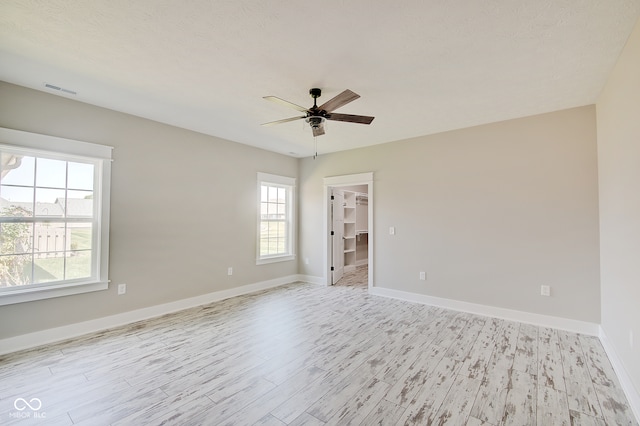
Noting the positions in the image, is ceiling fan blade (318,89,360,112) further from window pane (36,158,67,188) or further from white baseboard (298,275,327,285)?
white baseboard (298,275,327,285)

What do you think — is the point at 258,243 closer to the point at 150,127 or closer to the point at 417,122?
the point at 150,127

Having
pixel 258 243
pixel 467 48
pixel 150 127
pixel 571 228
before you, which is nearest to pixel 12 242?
pixel 150 127

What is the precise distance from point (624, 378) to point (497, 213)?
214 cm

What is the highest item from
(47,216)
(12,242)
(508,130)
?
(508,130)

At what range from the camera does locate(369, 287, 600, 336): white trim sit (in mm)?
3401

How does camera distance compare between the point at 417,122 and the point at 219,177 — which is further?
the point at 219,177

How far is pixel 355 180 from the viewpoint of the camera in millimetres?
5402

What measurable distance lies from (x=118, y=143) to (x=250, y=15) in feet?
9.01

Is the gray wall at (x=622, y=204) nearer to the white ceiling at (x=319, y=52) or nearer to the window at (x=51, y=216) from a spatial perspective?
the white ceiling at (x=319, y=52)

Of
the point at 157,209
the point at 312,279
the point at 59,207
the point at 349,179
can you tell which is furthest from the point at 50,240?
the point at 349,179

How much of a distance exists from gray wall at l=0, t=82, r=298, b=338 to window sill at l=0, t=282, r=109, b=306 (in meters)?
0.07

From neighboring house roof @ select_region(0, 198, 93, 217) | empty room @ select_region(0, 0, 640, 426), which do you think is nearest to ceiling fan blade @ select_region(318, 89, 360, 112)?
empty room @ select_region(0, 0, 640, 426)

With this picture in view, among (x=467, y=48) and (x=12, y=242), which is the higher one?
(x=467, y=48)

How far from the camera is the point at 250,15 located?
1.92 metres
